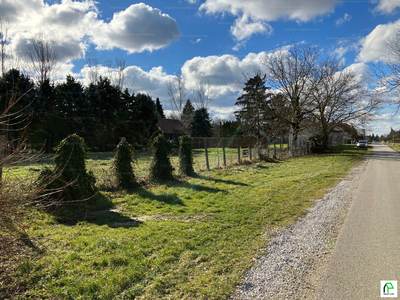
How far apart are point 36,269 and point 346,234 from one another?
17.4 feet

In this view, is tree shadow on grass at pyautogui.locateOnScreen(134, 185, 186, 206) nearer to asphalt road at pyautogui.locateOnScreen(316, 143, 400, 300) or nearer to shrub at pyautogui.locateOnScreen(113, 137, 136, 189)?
shrub at pyautogui.locateOnScreen(113, 137, 136, 189)

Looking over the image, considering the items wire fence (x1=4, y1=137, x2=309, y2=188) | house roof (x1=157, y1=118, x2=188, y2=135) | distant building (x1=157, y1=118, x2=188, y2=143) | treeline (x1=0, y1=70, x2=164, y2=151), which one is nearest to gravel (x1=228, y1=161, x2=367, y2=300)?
wire fence (x1=4, y1=137, x2=309, y2=188)

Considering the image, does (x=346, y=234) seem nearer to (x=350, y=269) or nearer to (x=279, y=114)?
(x=350, y=269)

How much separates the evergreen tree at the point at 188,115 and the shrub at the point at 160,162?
122 feet

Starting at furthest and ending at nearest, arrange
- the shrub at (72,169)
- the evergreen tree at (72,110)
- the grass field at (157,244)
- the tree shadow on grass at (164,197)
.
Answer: the evergreen tree at (72,110) → the tree shadow on grass at (164,197) → the shrub at (72,169) → the grass field at (157,244)

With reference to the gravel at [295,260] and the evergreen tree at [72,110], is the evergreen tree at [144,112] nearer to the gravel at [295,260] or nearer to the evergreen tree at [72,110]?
the evergreen tree at [72,110]

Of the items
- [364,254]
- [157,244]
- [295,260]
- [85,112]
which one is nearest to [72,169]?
[157,244]

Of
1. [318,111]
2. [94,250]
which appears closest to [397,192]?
[94,250]

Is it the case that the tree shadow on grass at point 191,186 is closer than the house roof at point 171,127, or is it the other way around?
the tree shadow on grass at point 191,186

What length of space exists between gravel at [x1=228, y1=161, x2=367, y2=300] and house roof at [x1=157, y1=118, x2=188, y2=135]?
136 feet

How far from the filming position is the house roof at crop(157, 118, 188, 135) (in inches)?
1820

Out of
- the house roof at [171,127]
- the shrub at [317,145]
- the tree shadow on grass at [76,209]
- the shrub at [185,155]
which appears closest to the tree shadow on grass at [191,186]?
the shrub at [185,155]

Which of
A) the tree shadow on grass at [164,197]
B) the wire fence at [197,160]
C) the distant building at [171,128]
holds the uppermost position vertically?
the distant building at [171,128]

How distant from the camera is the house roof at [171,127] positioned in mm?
46225
